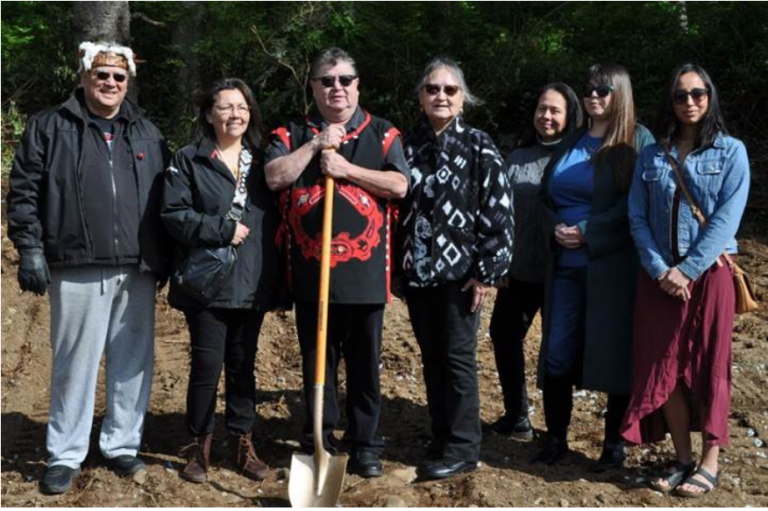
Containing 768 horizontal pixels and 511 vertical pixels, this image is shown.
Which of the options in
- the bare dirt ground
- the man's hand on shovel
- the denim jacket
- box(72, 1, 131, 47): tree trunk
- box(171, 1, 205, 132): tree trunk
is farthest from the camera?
box(171, 1, 205, 132): tree trunk

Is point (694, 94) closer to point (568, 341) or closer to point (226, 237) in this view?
point (568, 341)

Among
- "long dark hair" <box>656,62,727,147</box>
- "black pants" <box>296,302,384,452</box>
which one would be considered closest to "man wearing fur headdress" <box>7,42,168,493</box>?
"black pants" <box>296,302,384,452</box>

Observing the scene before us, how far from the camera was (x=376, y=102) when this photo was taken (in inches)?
398

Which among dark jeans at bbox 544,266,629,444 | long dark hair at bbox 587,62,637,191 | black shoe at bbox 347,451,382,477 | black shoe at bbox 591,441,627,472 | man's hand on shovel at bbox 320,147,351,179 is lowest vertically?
black shoe at bbox 347,451,382,477

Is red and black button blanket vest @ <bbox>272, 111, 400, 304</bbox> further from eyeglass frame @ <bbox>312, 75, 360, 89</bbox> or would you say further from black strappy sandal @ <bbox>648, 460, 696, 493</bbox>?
black strappy sandal @ <bbox>648, 460, 696, 493</bbox>

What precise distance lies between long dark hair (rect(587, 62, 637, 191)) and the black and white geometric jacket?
504mm

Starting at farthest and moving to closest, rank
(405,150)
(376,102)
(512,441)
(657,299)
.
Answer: (376,102) < (512,441) < (405,150) < (657,299)

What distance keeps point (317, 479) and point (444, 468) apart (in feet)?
2.18

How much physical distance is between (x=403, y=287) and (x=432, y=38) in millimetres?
5766

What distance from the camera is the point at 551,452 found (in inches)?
207

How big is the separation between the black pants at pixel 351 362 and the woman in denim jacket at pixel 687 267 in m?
1.20

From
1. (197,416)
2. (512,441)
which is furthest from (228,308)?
(512,441)

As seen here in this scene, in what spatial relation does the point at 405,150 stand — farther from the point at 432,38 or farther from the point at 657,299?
the point at 432,38

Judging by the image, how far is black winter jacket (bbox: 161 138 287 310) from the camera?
4.80 m
